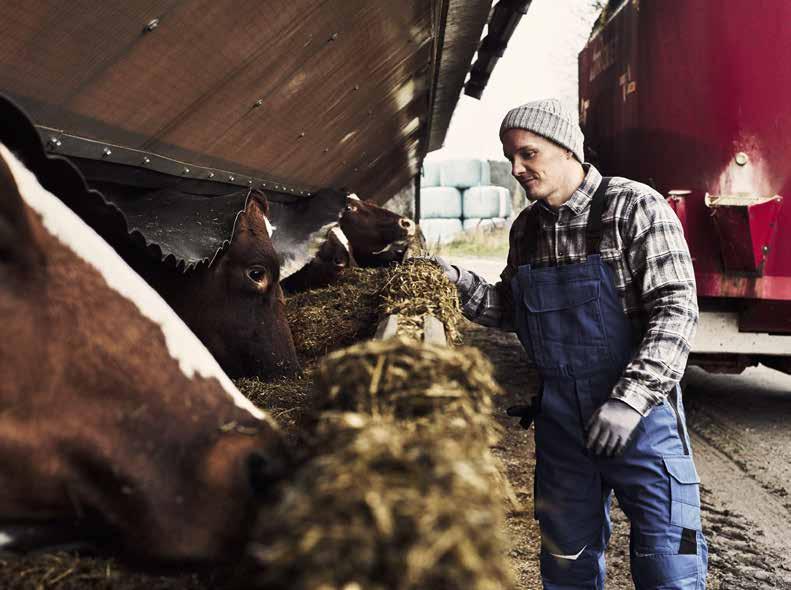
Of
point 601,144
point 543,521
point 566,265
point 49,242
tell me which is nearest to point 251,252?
point 566,265

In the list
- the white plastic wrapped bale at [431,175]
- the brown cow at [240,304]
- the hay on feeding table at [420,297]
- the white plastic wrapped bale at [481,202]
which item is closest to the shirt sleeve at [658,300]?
the hay on feeding table at [420,297]

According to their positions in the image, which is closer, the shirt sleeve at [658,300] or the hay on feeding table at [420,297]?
the shirt sleeve at [658,300]

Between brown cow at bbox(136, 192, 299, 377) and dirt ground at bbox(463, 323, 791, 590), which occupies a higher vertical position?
brown cow at bbox(136, 192, 299, 377)

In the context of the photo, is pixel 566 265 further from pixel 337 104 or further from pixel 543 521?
pixel 337 104

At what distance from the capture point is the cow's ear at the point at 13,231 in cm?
125

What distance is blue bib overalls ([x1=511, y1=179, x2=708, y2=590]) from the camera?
2314 millimetres

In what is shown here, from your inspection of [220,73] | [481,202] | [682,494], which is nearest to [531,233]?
[682,494]

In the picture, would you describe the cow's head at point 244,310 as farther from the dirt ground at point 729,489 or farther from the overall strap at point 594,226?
the overall strap at point 594,226

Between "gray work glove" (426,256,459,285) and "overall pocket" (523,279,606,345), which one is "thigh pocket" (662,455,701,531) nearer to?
"overall pocket" (523,279,606,345)

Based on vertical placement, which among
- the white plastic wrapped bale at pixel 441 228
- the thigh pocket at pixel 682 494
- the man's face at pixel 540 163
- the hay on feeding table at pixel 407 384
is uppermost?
the white plastic wrapped bale at pixel 441 228

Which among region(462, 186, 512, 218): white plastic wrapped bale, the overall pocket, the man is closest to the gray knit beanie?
the man

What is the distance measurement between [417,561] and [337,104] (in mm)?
4671

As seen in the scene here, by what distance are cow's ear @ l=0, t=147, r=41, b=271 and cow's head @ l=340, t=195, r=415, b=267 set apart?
6.37m

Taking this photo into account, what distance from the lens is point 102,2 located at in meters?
1.99
